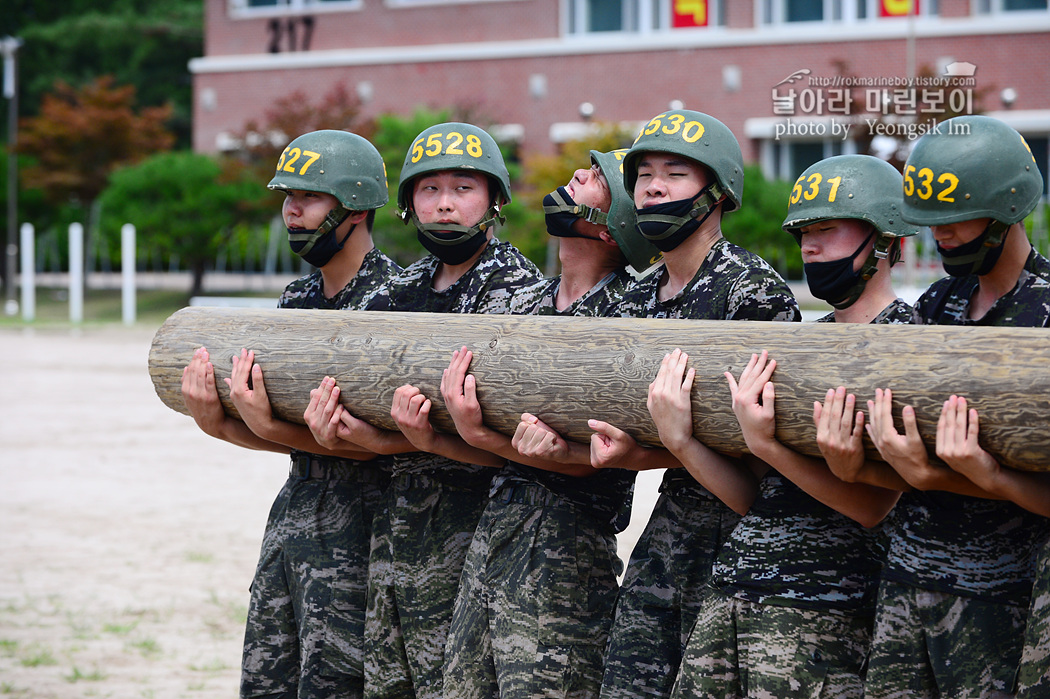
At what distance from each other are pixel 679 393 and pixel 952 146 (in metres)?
1.06

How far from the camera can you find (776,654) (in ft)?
11.1

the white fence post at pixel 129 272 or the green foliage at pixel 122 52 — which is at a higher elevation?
the green foliage at pixel 122 52

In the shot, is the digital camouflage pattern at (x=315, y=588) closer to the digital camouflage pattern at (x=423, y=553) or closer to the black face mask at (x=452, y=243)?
the digital camouflage pattern at (x=423, y=553)

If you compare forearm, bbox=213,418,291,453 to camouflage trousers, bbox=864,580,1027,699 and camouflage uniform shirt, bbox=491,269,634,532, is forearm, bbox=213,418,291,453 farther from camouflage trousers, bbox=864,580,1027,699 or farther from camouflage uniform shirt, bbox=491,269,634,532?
camouflage trousers, bbox=864,580,1027,699

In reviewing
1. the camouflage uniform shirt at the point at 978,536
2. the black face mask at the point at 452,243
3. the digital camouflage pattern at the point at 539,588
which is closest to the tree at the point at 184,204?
the black face mask at the point at 452,243

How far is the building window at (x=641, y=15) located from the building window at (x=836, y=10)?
4.31 ft

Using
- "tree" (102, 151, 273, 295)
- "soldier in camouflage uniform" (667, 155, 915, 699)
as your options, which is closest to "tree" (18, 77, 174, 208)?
"tree" (102, 151, 273, 295)

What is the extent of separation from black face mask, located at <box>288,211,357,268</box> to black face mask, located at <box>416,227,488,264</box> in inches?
20.7

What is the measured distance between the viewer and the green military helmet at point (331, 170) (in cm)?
510

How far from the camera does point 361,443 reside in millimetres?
4367

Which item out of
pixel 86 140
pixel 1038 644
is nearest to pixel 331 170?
pixel 1038 644

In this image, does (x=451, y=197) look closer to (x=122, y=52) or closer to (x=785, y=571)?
(x=785, y=571)

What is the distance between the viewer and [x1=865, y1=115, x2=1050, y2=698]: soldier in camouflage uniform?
3131mm

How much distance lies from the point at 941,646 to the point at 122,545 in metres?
7.57
